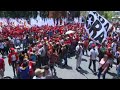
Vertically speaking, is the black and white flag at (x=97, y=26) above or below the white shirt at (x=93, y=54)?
above

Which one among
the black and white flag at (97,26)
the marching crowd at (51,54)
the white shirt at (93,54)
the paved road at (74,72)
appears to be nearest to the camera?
the marching crowd at (51,54)

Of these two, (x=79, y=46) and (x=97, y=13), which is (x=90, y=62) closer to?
(x=79, y=46)

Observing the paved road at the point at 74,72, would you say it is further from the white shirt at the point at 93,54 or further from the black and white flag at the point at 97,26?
the black and white flag at the point at 97,26

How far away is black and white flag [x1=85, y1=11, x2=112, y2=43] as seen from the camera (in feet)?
34.5

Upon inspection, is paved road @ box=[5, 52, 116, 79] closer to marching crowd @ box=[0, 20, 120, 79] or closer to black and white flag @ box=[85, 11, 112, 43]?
marching crowd @ box=[0, 20, 120, 79]

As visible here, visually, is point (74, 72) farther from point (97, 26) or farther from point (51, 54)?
point (97, 26)

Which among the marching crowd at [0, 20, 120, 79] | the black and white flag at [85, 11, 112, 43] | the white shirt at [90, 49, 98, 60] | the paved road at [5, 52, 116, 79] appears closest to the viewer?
the marching crowd at [0, 20, 120, 79]

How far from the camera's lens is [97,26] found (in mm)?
10711

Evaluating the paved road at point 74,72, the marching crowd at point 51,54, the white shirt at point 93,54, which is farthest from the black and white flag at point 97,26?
the paved road at point 74,72

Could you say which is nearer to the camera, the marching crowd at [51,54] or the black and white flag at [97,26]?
the marching crowd at [51,54]

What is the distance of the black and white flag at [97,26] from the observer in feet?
34.5

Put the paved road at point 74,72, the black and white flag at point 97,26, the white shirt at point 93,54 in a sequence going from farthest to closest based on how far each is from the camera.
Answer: the white shirt at point 93,54 < the black and white flag at point 97,26 < the paved road at point 74,72

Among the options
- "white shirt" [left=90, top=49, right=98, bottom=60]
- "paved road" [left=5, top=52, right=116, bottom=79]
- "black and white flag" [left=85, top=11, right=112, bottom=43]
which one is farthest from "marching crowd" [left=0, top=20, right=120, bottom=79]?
"black and white flag" [left=85, top=11, right=112, bottom=43]

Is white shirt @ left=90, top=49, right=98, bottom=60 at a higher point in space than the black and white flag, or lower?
lower
